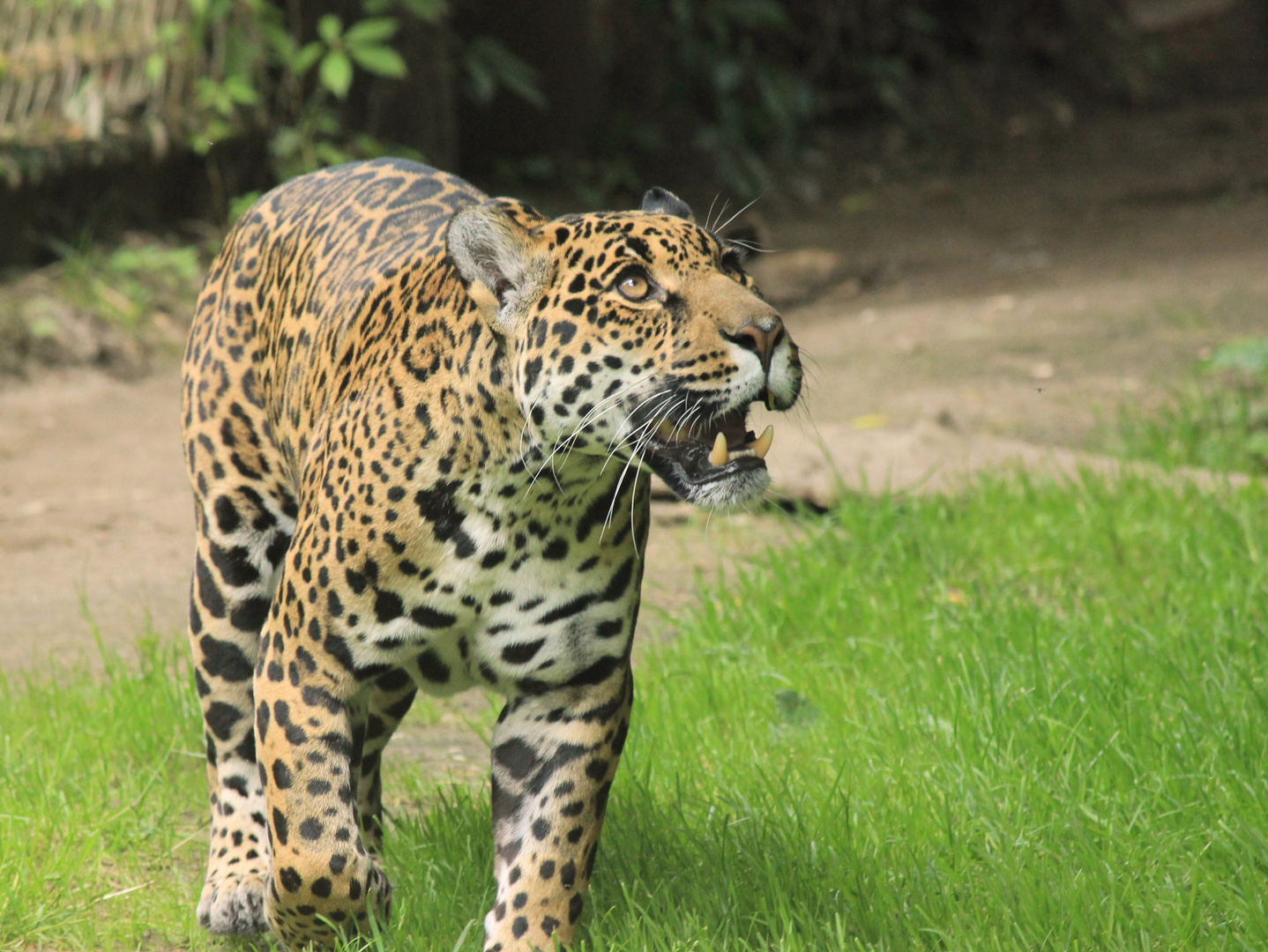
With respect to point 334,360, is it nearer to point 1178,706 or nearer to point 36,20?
point 1178,706

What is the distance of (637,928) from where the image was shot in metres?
3.36

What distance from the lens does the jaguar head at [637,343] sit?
299cm

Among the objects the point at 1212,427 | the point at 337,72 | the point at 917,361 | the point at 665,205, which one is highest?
the point at 665,205

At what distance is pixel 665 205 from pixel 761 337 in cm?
62

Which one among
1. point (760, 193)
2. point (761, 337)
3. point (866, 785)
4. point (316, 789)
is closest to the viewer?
point (761, 337)

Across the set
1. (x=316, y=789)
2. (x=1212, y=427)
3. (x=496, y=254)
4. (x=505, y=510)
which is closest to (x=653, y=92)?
(x=1212, y=427)

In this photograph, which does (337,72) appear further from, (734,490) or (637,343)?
(734,490)

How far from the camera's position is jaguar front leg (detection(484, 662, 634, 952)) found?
3352 millimetres

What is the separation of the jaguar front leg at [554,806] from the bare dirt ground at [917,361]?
64 centimetres

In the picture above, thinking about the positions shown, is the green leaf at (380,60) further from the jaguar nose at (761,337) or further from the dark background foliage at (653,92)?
the jaguar nose at (761,337)

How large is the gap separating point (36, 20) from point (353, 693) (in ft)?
26.1

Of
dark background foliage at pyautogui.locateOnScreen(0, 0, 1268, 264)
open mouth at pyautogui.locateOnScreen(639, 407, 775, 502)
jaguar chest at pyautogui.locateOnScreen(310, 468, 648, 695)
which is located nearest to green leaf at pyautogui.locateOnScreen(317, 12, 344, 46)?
dark background foliage at pyautogui.locateOnScreen(0, 0, 1268, 264)

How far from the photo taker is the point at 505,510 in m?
3.24

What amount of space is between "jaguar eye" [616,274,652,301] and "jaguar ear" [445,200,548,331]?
21 centimetres
